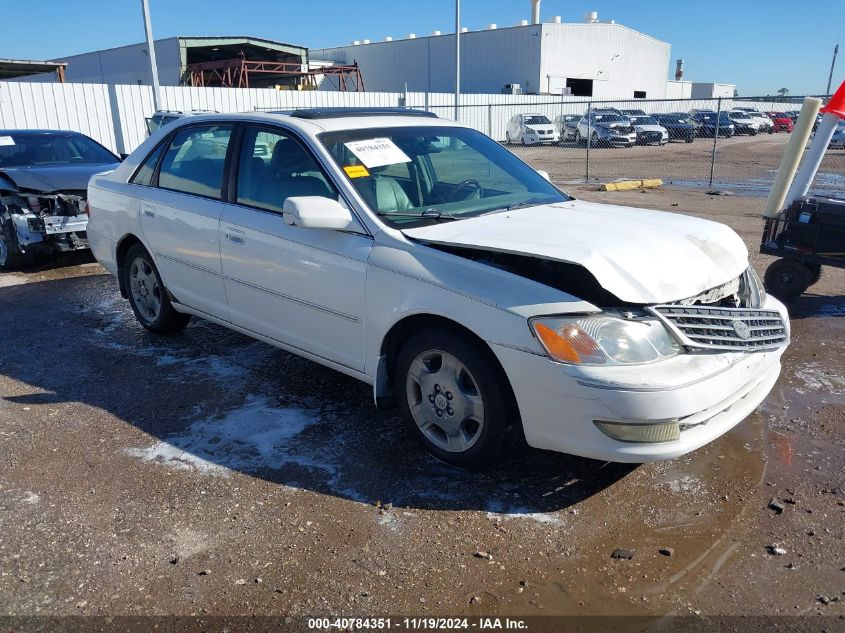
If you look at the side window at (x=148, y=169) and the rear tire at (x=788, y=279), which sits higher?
the side window at (x=148, y=169)

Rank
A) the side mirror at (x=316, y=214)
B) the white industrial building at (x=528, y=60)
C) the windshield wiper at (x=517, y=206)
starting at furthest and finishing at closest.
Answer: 1. the white industrial building at (x=528, y=60)
2. the windshield wiper at (x=517, y=206)
3. the side mirror at (x=316, y=214)

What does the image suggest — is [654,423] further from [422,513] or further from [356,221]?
[356,221]

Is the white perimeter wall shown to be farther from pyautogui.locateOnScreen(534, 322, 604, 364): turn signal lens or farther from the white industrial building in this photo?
the white industrial building

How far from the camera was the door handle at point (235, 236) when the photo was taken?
14.2 ft

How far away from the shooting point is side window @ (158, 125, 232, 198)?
15.3ft

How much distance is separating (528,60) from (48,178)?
4591 centimetres

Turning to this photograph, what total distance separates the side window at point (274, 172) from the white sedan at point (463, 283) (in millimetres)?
11

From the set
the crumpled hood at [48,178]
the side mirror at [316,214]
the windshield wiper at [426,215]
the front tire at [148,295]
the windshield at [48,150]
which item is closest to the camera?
the side mirror at [316,214]

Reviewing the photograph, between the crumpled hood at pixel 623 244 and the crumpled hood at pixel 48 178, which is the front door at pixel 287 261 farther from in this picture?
the crumpled hood at pixel 48 178

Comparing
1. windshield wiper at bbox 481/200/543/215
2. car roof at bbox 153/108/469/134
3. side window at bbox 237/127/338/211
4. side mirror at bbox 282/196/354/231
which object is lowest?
windshield wiper at bbox 481/200/543/215

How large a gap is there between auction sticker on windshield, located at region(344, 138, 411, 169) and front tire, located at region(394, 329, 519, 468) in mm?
1139

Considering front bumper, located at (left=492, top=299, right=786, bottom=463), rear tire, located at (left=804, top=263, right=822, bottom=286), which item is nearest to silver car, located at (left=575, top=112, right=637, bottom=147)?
rear tire, located at (left=804, top=263, right=822, bottom=286)

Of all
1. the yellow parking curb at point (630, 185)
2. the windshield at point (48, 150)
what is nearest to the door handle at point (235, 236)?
the windshield at point (48, 150)

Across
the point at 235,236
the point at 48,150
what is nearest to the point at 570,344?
the point at 235,236
